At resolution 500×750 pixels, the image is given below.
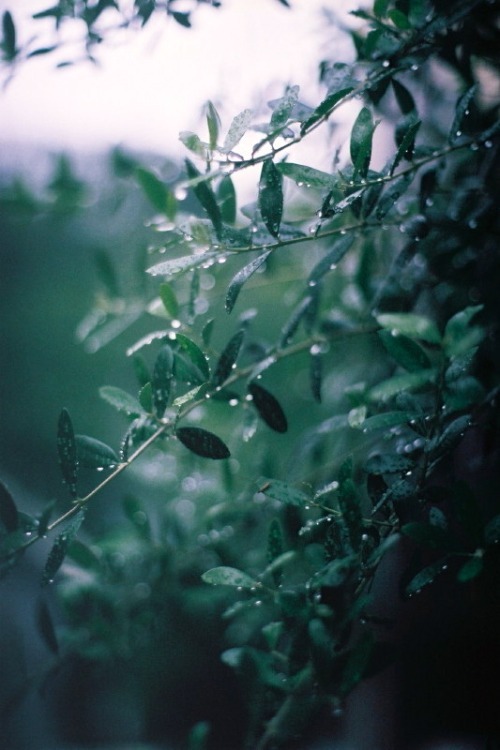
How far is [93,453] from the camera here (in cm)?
61

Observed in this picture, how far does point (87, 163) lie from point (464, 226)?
35.5 inches

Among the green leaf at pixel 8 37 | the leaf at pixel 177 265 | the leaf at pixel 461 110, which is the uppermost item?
the green leaf at pixel 8 37

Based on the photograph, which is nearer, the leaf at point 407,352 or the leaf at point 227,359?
the leaf at point 407,352

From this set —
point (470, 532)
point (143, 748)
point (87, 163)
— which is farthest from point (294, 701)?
point (87, 163)

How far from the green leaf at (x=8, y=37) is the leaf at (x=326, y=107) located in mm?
484

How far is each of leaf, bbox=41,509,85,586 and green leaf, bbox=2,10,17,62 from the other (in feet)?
2.13

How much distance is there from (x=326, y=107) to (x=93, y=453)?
440 mm

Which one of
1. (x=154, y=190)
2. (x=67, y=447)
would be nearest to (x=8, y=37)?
(x=154, y=190)

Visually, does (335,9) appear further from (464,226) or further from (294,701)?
(294,701)

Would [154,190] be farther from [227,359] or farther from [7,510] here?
[7,510]

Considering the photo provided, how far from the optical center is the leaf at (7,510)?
592 mm

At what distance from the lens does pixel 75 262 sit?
7.93 feet

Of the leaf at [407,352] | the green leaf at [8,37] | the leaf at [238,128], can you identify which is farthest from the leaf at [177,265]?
the green leaf at [8,37]

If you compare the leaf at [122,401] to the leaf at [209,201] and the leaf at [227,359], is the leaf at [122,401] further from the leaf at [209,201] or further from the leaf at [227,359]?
the leaf at [209,201]
